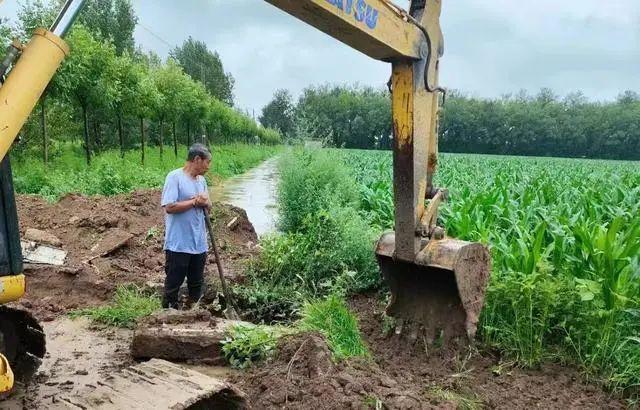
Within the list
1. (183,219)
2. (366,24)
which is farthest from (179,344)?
(366,24)

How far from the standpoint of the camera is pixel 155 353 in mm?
4645

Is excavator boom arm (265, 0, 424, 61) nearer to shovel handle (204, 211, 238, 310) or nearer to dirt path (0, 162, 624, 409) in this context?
dirt path (0, 162, 624, 409)

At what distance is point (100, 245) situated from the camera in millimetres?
8648

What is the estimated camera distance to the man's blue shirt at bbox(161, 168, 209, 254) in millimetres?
5637

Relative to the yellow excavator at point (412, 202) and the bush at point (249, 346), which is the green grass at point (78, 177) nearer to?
the bush at point (249, 346)

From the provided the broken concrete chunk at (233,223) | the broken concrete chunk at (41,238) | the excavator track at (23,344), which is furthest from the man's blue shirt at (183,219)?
the broken concrete chunk at (233,223)

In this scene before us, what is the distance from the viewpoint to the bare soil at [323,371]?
147 inches

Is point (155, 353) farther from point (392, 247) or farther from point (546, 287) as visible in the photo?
point (546, 287)

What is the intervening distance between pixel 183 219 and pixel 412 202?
7.53ft

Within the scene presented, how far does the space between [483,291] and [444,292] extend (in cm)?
29

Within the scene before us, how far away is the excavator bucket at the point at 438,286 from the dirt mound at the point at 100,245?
2.91 m

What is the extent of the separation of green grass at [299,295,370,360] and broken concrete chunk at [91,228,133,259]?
3918 mm

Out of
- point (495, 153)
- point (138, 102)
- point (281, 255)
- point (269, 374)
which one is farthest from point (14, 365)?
point (495, 153)

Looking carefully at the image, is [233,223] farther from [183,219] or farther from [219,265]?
[183,219]
